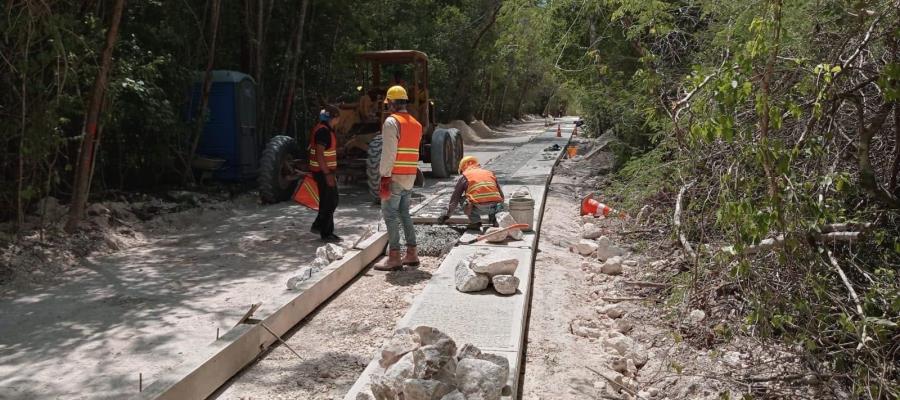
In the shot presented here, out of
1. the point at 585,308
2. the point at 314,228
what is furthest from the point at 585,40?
the point at 585,308

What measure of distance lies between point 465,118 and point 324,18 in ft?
73.8

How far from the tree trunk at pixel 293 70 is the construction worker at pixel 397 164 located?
8.66 m

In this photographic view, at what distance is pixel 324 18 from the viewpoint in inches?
660

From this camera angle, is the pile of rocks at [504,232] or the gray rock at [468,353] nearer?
the gray rock at [468,353]

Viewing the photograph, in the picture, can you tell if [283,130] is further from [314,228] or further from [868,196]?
[868,196]

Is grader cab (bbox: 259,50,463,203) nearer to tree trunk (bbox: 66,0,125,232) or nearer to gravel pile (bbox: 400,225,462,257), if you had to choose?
gravel pile (bbox: 400,225,462,257)

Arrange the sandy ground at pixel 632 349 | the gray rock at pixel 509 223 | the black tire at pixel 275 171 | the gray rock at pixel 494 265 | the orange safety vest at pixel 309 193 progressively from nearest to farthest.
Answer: the sandy ground at pixel 632 349 → the gray rock at pixel 494 265 → the gray rock at pixel 509 223 → the orange safety vest at pixel 309 193 → the black tire at pixel 275 171

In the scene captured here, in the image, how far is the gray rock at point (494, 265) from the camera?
625 centimetres

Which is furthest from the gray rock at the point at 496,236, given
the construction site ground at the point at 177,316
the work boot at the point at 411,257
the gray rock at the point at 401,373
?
the gray rock at the point at 401,373

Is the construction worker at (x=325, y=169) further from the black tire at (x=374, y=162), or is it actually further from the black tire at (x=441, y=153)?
the black tire at (x=441, y=153)

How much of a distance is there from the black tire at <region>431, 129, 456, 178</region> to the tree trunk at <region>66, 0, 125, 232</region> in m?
7.42

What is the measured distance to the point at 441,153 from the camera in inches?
602

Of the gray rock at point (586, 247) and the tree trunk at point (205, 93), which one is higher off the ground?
the tree trunk at point (205, 93)

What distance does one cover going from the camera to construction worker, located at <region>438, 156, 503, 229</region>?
8.78 m
